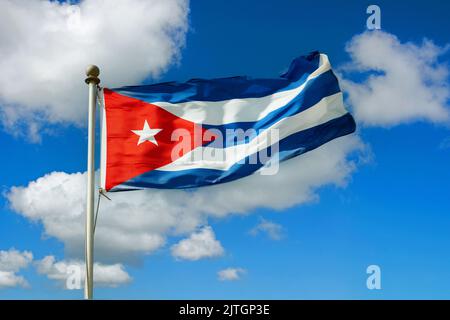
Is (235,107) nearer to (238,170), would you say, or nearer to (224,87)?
(224,87)

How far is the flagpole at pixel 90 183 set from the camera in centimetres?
1474

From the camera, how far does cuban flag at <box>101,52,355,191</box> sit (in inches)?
674

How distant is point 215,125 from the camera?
61.2 ft

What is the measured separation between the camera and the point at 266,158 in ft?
58.6

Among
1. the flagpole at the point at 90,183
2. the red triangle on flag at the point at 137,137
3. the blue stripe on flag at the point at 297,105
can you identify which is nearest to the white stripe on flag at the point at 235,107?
the blue stripe on flag at the point at 297,105

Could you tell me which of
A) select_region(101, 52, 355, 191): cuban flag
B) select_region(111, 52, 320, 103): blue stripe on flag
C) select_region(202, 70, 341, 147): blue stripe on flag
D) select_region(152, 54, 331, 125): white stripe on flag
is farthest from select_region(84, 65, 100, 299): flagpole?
select_region(202, 70, 341, 147): blue stripe on flag

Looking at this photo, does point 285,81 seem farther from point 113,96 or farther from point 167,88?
point 113,96

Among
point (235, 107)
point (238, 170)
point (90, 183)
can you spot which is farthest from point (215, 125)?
point (90, 183)

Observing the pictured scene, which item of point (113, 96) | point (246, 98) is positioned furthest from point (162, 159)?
point (246, 98)

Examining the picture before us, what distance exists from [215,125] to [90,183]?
184 inches

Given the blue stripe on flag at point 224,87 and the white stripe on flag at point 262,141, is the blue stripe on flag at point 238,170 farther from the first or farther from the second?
the blue stripe on flag at point 224,87

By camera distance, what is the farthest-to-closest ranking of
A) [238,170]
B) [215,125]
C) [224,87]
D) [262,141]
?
[224,87] → [215,125] → [262,141] → [238,170]

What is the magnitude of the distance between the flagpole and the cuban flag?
955 millimetres

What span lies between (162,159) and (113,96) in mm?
2186
